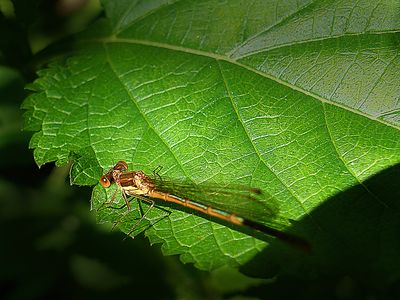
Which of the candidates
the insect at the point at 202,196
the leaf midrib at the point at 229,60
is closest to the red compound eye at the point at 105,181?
the insect at the point at 202,196

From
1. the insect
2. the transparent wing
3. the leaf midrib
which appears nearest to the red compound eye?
the insect

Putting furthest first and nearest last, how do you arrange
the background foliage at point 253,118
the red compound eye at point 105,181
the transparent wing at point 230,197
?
1. the red compound eye at point 105,181
2. the transparent wing at point 230,197
3. the background foliage at point 253,118

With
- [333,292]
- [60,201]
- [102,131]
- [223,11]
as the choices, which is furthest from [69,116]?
[333,292]

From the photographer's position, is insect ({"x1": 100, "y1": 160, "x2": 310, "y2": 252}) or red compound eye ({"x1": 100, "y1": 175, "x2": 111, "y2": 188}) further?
red compound eye ({"x1": 100, "y1": 175, "x2": 111, "y2": 188})

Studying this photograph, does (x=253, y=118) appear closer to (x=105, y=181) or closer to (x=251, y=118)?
(x=251, y=118)

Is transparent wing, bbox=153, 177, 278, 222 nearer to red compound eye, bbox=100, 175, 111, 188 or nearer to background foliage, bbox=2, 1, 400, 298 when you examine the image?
background foliage, bbox=2, 1, 400, 298

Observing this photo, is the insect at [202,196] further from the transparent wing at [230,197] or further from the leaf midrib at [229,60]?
the leaf midrib at [229,60]

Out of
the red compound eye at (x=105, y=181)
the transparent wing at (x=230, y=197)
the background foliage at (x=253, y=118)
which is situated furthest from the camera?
the red compound eye at (x=105, y=181)

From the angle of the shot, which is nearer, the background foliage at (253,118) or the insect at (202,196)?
the background foliage at (253,118)
